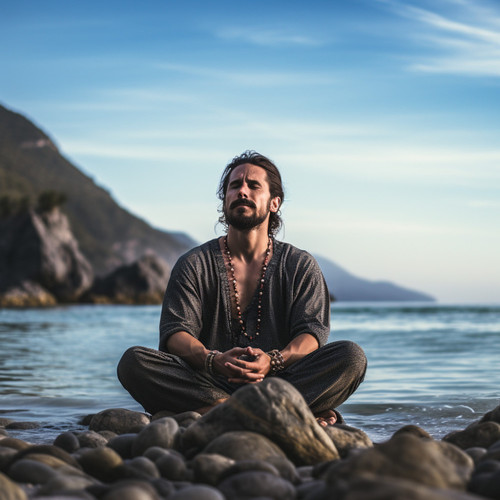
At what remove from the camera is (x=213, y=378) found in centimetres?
458

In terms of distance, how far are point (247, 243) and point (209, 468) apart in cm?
245

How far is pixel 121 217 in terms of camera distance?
370ft

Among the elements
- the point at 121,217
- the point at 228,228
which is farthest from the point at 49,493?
the point at 121,217

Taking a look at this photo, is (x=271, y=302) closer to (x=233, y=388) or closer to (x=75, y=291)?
(x=233, y=388)

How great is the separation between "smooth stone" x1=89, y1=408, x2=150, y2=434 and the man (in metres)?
0.31

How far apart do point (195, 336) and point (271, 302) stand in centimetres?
55

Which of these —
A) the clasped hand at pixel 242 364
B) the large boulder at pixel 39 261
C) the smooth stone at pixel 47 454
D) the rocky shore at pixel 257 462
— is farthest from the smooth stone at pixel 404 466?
the large boulder at pixel 39 261

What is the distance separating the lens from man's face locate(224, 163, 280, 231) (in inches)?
184

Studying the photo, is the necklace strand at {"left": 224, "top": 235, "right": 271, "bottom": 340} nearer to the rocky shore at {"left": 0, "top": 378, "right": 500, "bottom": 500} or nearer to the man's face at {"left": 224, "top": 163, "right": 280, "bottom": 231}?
the man's face at {"left": 224, "top": 163, "right": 280, "bottom": 231}

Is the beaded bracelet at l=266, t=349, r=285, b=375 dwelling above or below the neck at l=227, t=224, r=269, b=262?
below

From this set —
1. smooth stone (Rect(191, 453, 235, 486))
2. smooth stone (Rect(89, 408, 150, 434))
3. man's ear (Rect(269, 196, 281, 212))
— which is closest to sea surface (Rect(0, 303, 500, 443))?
smooth stone (Rect(89, 408, 150, 434))

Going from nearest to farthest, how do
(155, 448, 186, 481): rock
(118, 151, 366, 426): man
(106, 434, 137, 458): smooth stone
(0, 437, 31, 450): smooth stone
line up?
1. (155, 448, 186, 481): rock
2. (0, 437, 31, 450): smooth stone
3. (106, 434, 137, 458): smooth stone
4. (118, 151, 366, 426): man

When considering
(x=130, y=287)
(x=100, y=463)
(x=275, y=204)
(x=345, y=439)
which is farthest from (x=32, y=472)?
(x=130, y=287)

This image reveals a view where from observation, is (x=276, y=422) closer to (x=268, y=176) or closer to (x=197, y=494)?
(x=197, y=494)
